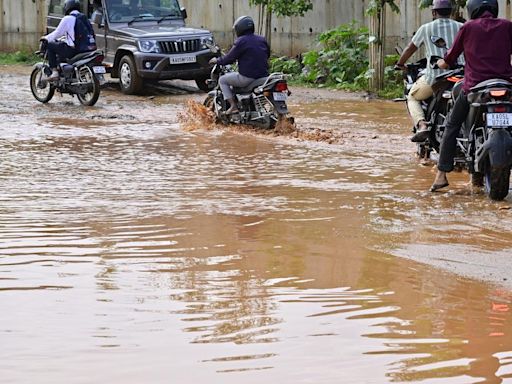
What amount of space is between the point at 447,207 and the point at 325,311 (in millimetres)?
3371

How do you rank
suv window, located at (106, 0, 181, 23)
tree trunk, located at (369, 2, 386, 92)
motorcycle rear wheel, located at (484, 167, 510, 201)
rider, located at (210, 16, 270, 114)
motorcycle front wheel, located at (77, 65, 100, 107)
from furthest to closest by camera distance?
suv window, located at (106, 0, 181, 23) < tree trunk, located at (369, 2, 386, 92) < motorcycle front wheel, located at (77, 65, 100, 107) < rider, located at (210, 16, 270, 114) < motorcycle rear wheel, located at (484, 167, 510, 201)

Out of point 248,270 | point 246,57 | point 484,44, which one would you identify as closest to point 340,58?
point 246,57

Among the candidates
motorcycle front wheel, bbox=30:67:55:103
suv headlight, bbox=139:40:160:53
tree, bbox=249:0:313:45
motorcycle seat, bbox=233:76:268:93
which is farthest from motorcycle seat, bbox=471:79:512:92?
tree, bbox=249:0:313:45

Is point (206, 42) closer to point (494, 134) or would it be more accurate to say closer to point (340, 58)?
point (340, 58)

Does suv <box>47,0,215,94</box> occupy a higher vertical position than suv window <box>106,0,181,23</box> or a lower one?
lower

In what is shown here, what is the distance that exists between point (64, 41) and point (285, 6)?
6.06 metres

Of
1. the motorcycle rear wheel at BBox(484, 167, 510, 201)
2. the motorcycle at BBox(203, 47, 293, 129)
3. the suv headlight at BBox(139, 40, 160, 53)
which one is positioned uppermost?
the suv headlight at BBox(139, 40, 160, 53)

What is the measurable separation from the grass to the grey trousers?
47.1 feet

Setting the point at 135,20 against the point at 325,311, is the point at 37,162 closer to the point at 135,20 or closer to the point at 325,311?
the point at 325,311

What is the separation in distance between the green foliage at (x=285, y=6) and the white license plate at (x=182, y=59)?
3264mm

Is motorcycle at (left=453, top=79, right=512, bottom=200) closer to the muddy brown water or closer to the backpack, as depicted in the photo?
the muddy brown water

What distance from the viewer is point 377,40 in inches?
739

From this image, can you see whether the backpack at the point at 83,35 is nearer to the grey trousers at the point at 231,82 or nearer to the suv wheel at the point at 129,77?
the suv wheel at the point at 129,77

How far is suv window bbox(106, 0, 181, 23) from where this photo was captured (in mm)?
20938
